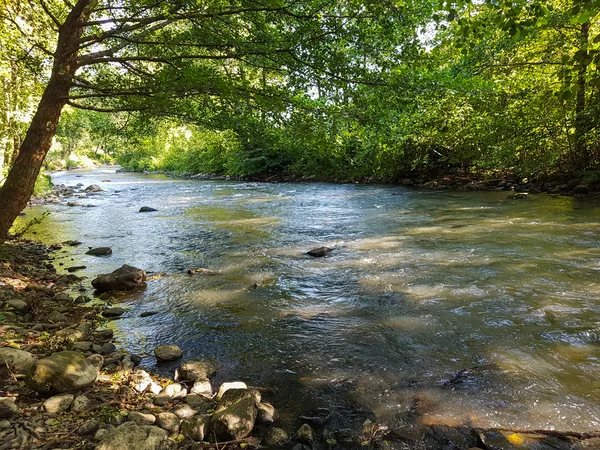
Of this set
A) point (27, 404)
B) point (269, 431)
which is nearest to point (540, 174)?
point (269, 431)

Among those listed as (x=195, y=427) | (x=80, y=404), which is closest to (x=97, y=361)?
(x=80, y=404)

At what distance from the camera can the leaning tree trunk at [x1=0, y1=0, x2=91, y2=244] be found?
5.58 m

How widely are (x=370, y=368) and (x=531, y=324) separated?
2.19 metres

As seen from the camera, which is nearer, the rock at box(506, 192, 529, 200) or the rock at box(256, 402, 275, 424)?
the rock at box(256, 402, 275, 424)

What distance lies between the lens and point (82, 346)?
4043 mm

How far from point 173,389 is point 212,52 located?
197 inches

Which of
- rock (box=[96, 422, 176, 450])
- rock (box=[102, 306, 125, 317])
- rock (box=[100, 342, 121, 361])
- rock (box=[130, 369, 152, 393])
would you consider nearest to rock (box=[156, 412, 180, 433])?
rock (box=[96, 422, 176, 450])

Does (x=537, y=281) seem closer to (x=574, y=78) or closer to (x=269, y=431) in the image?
(x=574, y=78)

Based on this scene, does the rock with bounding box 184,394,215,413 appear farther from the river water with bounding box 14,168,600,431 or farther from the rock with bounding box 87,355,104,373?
the rock with bounding box 87,355,104,373

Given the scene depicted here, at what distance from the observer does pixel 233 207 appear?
1581cm

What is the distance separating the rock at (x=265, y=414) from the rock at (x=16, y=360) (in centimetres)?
194

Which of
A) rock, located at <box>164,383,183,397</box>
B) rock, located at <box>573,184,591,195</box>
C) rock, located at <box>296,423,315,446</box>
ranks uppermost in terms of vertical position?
rock, located at <box>573,184,591,195</box>

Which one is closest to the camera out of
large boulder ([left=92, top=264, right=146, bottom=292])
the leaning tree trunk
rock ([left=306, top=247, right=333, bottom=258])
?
the leaning tree trunk

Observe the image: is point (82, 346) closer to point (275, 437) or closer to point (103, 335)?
point (103, 335)
